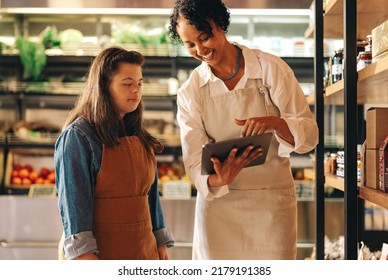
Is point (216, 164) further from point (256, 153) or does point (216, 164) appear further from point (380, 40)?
point (380, 40)

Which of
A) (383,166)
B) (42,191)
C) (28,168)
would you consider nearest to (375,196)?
(383,166)

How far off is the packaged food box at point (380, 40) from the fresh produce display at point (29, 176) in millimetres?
2386

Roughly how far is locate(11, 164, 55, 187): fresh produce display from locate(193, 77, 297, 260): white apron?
1845mm

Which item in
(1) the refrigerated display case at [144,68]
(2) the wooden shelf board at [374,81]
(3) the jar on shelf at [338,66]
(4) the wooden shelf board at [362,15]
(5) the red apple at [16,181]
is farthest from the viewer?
(5) the red apple at [16,181]

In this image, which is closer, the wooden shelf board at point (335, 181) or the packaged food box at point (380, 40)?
the packaged food box at point (380, 40)

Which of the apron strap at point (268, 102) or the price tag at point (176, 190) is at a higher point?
the apron strap at point (268, 102)

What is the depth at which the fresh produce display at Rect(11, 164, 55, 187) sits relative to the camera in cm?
325

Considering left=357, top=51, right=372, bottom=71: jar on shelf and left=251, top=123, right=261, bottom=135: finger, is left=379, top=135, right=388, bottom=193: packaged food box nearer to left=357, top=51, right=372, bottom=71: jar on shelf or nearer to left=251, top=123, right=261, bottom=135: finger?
left=357, top=51, right=372, bottom=71: jar on shelf

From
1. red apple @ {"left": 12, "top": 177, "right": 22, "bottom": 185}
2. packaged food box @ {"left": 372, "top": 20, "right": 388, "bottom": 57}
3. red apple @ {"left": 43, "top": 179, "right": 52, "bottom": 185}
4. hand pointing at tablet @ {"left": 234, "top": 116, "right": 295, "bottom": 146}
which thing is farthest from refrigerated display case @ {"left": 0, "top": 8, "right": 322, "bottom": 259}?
packaged food box @ {"left": 372, "top": 20, "right": 388, "bottom": 57}

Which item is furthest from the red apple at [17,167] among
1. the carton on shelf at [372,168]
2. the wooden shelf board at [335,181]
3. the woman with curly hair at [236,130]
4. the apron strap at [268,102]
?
the carton on shelf at [372,168]

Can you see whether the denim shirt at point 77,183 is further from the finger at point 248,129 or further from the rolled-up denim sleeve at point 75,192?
the finger at point 248,129

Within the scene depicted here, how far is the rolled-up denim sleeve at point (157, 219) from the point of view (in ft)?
5.17
